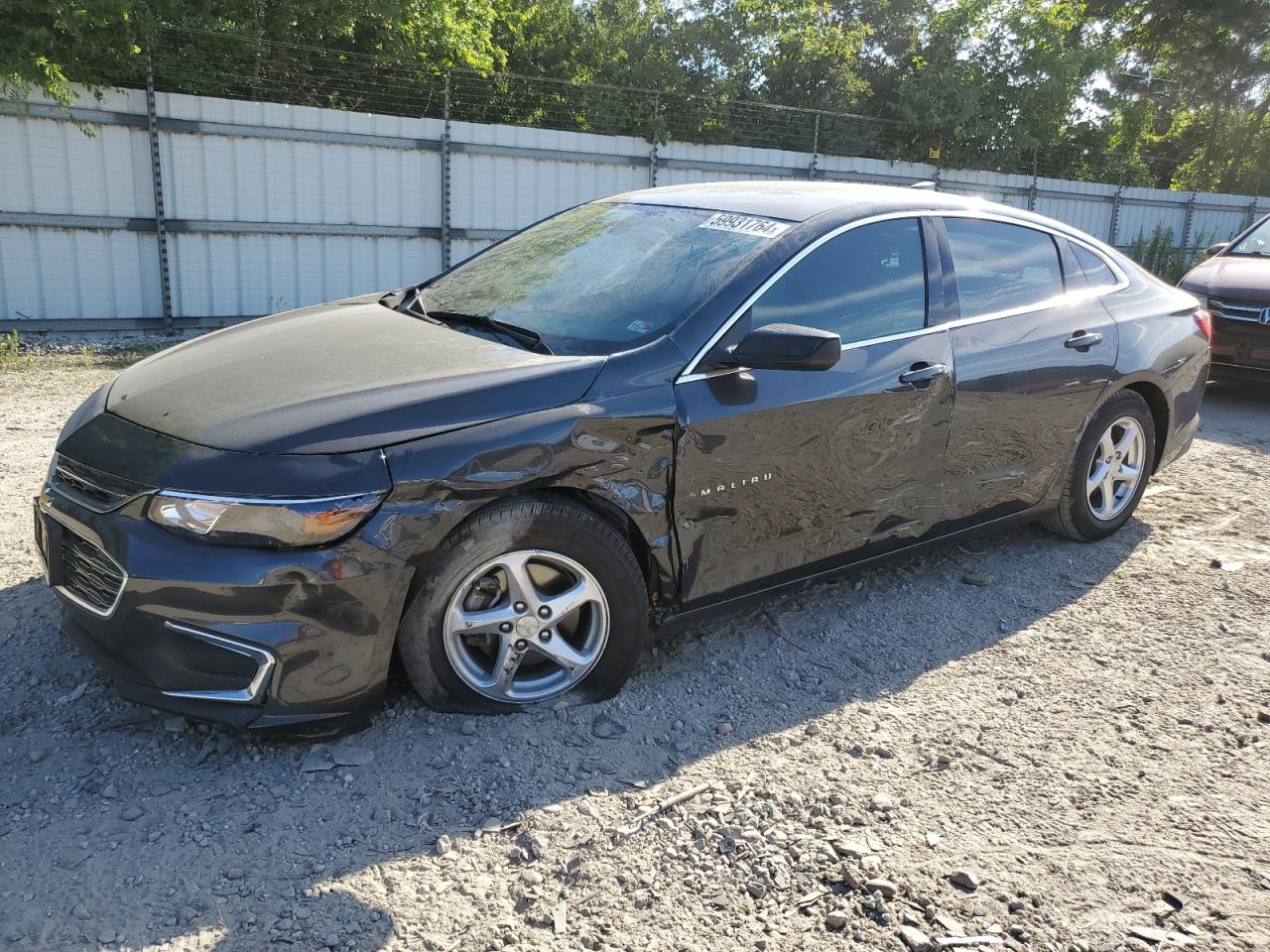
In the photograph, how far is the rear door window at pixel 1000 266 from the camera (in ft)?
14.1

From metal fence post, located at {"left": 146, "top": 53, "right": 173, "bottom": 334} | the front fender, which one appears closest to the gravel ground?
the front fender

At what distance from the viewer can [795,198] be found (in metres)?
4.15

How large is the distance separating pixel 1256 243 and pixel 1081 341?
6.25 meters

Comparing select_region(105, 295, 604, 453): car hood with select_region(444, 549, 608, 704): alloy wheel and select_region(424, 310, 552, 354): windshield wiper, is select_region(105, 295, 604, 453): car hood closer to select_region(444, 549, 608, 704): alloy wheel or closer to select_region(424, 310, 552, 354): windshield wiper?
select_region(424, 310, 552, 354): windshield wiper

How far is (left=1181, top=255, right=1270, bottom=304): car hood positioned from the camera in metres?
8.41

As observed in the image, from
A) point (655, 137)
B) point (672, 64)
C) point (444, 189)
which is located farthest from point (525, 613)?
point (672, 64)

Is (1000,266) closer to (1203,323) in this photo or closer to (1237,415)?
(1203,323)

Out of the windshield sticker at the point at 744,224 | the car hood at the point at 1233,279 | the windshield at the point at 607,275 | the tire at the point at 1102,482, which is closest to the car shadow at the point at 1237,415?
the car hood at the point at 1233,279

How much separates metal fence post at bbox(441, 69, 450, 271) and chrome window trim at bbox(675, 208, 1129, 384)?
794cm

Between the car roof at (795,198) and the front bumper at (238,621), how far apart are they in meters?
2.10

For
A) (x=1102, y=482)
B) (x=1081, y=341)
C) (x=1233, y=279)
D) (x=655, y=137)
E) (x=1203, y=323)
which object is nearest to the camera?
(x=1081, y=341)

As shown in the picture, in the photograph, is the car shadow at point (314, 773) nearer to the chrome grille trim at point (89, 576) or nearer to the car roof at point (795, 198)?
the chrome grille trim at point (89, 576)

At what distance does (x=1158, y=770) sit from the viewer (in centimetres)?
325

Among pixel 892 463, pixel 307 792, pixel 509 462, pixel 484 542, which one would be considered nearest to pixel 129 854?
pixel 307 792
